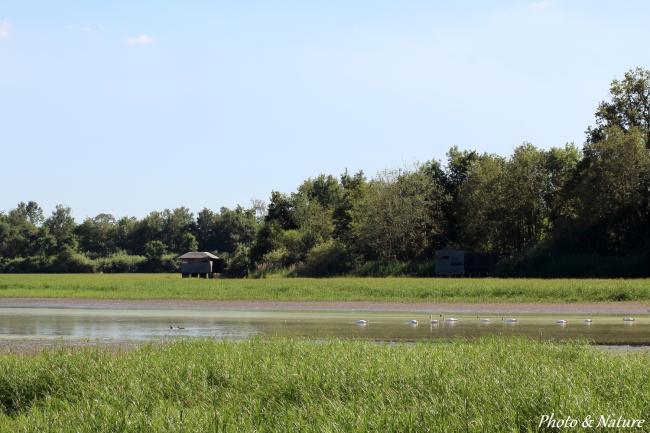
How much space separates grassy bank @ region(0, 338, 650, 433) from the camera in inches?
435

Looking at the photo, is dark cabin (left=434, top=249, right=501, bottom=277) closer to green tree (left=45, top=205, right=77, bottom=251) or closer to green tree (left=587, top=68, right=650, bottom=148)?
green tree (left=587, top=68, right=650, bottom=148)

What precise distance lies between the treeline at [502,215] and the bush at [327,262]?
0.11 meters

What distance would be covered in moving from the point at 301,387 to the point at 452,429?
11.7ft

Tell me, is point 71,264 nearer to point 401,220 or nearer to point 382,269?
point 401,220

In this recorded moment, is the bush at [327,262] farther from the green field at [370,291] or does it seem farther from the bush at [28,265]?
the bush at [28,265]

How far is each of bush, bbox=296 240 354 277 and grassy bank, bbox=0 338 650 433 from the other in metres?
51.4

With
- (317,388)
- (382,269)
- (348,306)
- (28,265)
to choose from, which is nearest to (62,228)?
(28,265)

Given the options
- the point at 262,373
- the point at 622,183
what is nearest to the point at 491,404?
Result: the point at 262,373

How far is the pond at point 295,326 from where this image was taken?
2611 centimetres

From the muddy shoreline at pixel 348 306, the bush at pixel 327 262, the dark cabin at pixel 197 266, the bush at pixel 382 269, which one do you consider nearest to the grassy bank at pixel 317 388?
the muddy shoreline at pixel 348 306

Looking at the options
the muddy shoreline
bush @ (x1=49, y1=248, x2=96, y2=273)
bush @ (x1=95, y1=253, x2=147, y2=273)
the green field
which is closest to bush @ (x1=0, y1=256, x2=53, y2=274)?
bush @ (x1=49, y1=248, x2=96, y2=273)

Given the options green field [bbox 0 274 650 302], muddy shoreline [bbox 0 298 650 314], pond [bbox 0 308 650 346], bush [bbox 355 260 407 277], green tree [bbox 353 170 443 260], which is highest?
green tree [bbox 353 170 443 260]

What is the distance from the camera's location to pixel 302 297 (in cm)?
4538

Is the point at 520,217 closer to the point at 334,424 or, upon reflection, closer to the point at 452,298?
the point at 452,298
